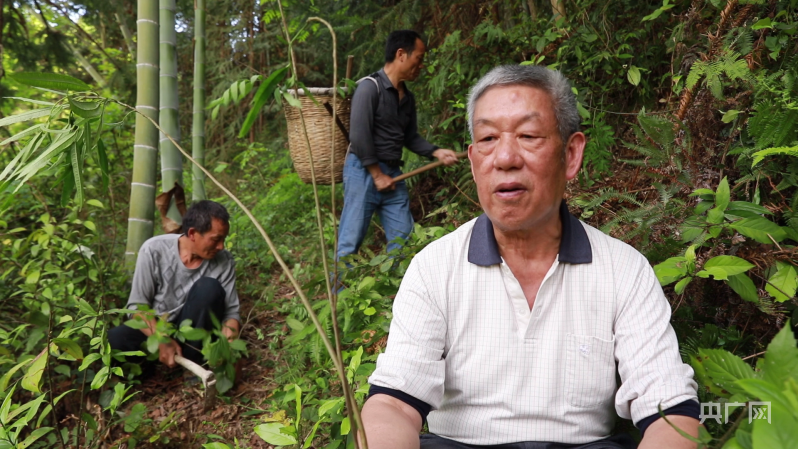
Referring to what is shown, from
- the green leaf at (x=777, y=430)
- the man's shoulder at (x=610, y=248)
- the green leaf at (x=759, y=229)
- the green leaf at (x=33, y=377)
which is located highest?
the green leaf at (x=759, y=229)

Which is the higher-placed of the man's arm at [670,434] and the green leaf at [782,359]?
the green leaf at [782,359]

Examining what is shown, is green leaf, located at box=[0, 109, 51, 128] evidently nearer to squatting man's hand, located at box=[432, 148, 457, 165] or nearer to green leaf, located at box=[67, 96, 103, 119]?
green leaf, located at box=[67, 96, 103, 119]

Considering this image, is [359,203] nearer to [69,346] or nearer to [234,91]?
[69,346]

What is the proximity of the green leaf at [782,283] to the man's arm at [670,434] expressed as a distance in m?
0.65

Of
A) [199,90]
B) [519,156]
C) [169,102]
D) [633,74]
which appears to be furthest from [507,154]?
[199,90]

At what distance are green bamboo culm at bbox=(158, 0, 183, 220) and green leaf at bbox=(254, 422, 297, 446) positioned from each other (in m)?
2.75

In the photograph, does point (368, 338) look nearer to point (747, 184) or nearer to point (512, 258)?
point (512, 258)

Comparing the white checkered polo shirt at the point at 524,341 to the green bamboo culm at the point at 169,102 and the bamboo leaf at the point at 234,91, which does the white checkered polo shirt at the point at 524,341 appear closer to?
the bamboo leaf at the point at 234,91

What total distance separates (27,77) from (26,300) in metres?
2.13

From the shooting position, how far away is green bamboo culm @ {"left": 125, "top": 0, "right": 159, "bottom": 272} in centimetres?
385

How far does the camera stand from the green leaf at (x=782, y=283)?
174cm

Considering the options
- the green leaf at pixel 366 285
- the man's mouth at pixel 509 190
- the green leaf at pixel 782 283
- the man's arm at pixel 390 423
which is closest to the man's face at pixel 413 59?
the green leaf at pixel 366 285

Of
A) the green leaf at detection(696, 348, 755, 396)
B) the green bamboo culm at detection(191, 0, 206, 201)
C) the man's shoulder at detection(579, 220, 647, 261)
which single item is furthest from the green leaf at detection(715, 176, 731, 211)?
the green bamboo culm at detection(191, 0, 206, 201)

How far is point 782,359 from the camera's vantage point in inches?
31.9
